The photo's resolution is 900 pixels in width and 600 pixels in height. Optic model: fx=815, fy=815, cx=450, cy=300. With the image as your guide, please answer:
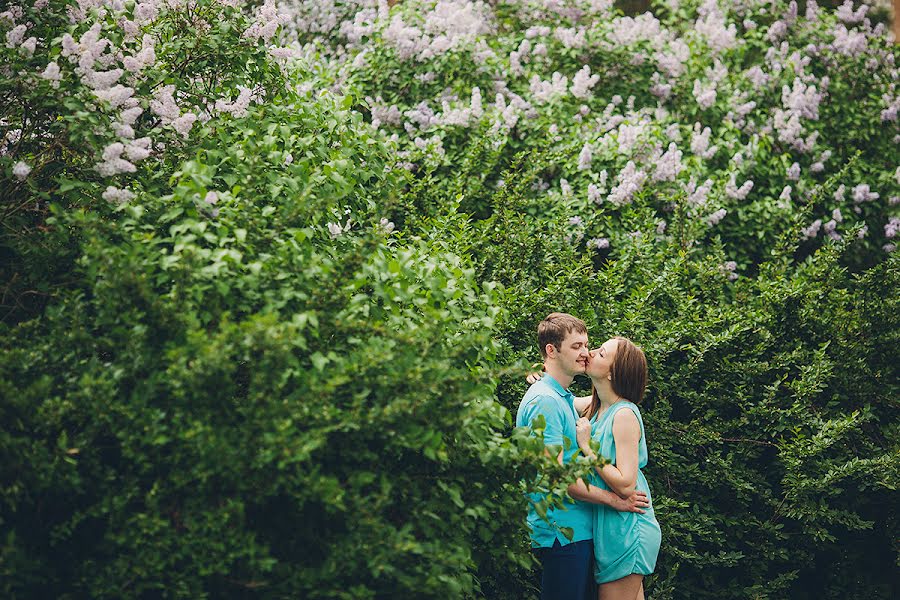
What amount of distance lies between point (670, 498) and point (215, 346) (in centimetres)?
316

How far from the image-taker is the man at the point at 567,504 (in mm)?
3969

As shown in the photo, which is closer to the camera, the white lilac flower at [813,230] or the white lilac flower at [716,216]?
the white lilac flower at [716,216]

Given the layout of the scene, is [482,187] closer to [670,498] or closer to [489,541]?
[670,498]

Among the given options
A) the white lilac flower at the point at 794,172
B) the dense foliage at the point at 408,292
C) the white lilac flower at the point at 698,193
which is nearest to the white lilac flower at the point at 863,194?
the dense foliage at the point at 408,292

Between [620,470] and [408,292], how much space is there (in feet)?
4.75

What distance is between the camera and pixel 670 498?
4898mm

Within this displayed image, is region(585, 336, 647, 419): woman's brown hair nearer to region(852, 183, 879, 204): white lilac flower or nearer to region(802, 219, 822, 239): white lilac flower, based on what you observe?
region(802, 219, 822, 239): white lilac flower

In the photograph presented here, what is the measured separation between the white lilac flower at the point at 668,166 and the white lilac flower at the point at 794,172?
1.34 metres

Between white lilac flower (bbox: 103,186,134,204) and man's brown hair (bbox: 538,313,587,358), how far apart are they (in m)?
2.06

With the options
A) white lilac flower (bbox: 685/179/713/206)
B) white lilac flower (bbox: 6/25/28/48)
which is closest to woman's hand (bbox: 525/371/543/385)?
white lilac flower (bbox: 685/179/713/206)

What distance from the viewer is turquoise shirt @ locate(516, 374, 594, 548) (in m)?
3.96

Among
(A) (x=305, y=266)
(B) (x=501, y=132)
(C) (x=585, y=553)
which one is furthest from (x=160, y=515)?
(B) (x=501, y=132)

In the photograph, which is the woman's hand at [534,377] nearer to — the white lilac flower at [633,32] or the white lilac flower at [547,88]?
the white lilac flower at [547,88]

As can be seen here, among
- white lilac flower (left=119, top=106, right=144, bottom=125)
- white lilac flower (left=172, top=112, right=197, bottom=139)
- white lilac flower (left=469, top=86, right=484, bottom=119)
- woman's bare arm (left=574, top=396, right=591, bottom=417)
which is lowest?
woman's bare arm (left=574, top=396, right=591, bottom=417)
